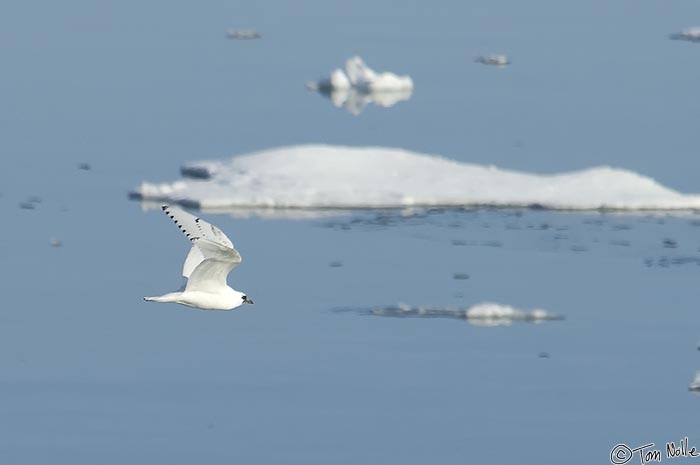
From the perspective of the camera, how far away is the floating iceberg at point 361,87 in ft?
117

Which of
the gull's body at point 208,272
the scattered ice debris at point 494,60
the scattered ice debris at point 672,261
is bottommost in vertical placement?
the gull's body at point 208,272

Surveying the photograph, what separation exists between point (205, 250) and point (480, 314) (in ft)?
28.5

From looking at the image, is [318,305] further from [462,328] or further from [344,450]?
[344,450]

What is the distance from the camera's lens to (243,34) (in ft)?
144

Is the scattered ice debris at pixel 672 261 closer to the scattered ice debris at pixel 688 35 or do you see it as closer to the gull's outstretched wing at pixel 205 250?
the gull's outstretched wing at pixel 205 250

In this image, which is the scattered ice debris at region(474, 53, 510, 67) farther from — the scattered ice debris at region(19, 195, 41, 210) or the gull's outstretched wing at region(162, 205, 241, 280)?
the gull's outstretched wing at region(162, 205, 241, 280)

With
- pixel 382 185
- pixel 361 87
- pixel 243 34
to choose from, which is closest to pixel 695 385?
pixel 382 185

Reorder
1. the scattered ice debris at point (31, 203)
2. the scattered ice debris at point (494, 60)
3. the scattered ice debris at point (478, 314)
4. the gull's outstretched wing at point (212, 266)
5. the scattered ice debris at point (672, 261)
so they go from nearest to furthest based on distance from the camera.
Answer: the gull's outstretched wing at point (212, 266), the scattered ice debris at point (478, 314), the scattered ice debris at point (672, 261), the scattered ice debris at point (31, 203), the scattered ice debris at point (494, 60)

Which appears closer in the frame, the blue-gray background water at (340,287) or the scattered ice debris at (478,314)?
the blue-gray background water at (340,287)

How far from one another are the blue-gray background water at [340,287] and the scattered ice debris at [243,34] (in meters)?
4.96

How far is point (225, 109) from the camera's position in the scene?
110 feet

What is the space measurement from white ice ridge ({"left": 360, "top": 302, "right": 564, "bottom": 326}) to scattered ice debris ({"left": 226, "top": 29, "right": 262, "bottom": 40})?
81.0ft

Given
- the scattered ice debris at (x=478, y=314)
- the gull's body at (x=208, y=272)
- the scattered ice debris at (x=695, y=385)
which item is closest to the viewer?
the gull's body at (x=208, y=272)

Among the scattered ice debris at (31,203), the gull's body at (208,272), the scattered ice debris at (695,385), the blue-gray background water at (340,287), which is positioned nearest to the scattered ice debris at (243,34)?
the blue-gray background water at (340,287)
